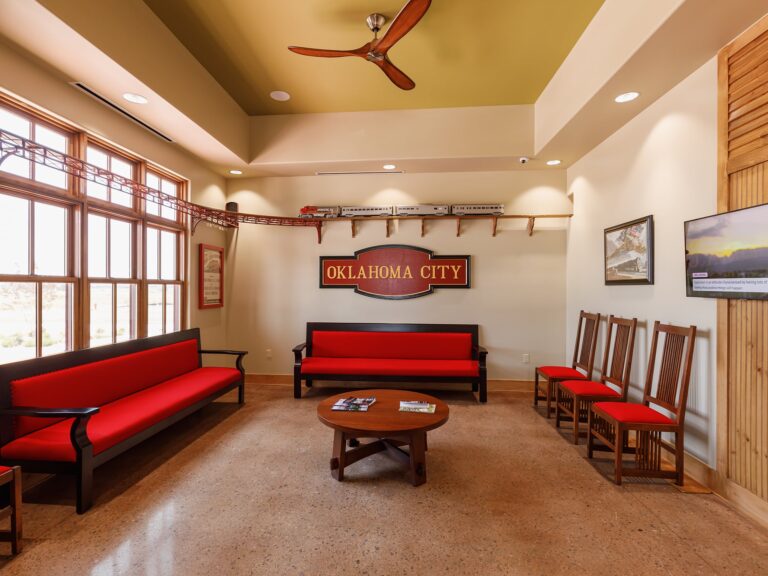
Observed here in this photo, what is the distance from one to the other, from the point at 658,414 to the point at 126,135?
5.32m

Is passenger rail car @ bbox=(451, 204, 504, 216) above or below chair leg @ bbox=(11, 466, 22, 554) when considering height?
above

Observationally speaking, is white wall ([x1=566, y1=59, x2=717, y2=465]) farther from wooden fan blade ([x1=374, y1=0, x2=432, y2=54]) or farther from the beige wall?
the beige wall

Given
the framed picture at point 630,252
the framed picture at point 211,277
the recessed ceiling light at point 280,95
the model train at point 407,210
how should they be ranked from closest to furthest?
the framed picture at point 630,252 → the recessed ceiling light at point 280,95 → the framed picture at point 211,277 → the model train at point 407,210

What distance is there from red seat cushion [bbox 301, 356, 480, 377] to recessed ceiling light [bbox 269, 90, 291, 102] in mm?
3328

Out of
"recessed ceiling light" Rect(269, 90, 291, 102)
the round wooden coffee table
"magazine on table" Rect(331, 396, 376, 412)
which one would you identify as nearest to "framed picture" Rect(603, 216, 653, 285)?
the round wooden coffee table

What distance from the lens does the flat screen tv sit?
2039mm

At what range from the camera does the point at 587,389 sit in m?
3.11

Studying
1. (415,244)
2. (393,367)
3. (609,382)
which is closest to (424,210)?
(415,244)

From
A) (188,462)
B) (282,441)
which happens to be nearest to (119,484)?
(188,462)

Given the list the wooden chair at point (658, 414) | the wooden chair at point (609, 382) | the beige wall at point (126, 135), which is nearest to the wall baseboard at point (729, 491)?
the wooden chair at point (658, 414)

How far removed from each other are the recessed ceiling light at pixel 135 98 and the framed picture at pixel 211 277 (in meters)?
1.86

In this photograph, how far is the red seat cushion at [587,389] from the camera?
3.02 meters

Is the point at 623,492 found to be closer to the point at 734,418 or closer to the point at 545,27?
the point at 734,418

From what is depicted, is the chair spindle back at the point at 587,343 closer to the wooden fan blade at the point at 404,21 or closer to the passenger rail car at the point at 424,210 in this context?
the passenger rail car at the point at 424,210
